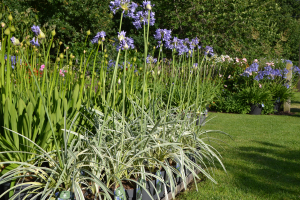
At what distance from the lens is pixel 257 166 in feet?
10.1

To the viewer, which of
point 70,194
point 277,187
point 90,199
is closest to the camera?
point 70,194

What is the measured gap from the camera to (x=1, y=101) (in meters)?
1.92

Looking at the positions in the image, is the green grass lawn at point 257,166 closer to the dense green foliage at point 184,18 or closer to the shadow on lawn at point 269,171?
the shadow on lawn at point 269,171

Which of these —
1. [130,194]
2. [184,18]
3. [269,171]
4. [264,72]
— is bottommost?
[269,171]

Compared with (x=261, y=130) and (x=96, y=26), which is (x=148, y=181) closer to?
(x=261, y=130)

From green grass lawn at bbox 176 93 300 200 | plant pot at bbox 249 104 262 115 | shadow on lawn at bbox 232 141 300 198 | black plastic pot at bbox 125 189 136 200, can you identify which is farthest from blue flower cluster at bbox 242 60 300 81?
black plastic pot at bbox 125 189 136 200

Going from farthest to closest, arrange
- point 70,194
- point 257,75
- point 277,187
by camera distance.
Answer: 1. point 257,75
2. point 277,187
3. point 70,194

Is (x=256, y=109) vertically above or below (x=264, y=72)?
below

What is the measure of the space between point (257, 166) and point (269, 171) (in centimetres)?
16

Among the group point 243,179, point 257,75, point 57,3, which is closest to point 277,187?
point 243,179

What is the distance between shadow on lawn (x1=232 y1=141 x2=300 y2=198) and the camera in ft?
8.22

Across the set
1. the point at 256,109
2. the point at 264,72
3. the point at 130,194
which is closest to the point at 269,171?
the point at 130,194

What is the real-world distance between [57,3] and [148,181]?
36.4ft

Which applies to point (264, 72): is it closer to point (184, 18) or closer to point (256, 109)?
point (256, 109)
